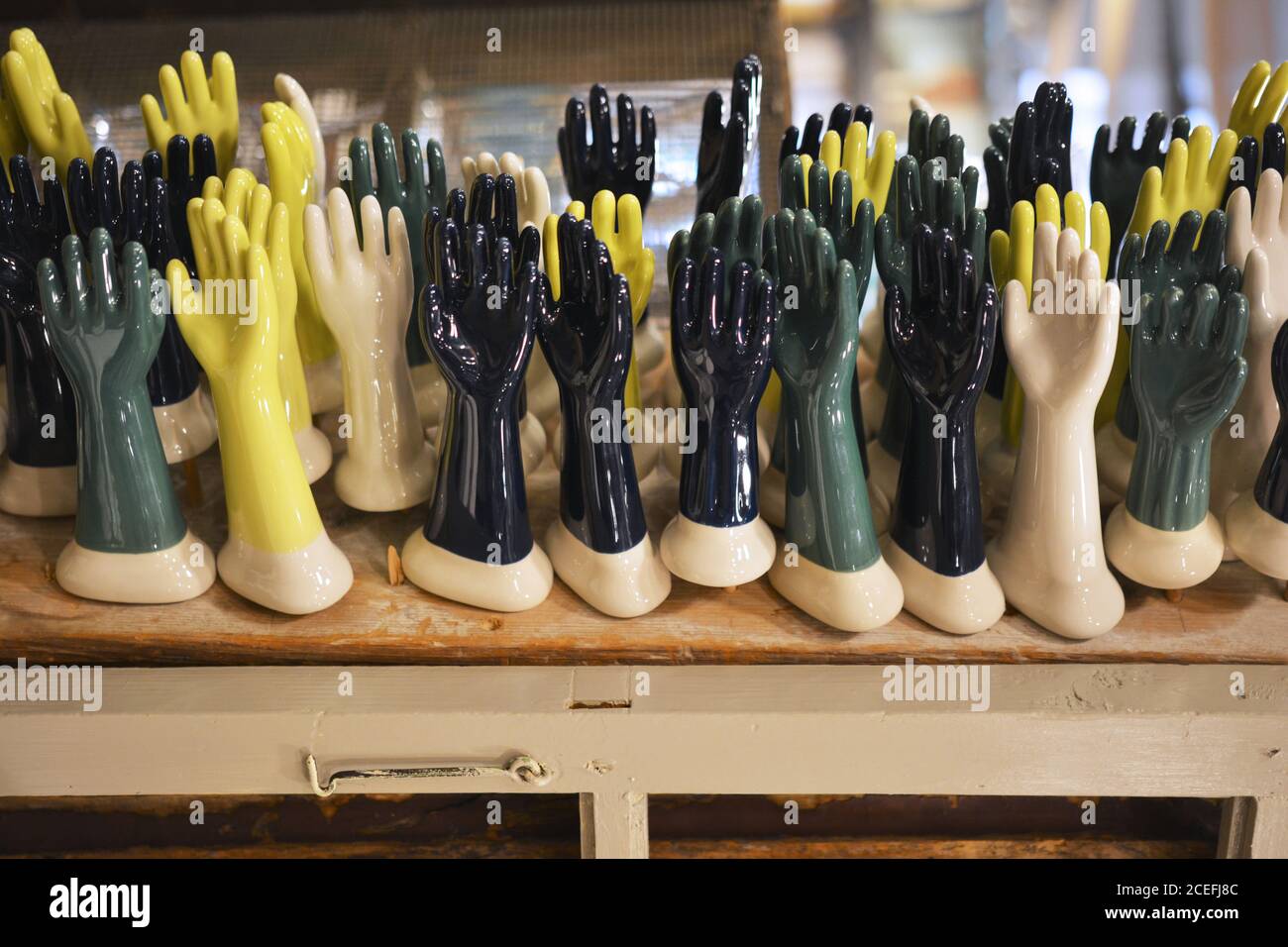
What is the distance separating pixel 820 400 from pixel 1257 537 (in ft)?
0.91

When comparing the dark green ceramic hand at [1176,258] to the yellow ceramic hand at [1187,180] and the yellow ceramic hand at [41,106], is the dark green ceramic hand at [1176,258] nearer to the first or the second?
the yellow ceramic hand at [1187,180]

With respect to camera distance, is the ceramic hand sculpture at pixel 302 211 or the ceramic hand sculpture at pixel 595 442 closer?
the ceramic hand sculpture at pixel 595 442

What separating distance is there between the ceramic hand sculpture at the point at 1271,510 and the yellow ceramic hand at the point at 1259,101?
24 cm

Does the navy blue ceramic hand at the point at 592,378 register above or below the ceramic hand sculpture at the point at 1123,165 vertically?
below

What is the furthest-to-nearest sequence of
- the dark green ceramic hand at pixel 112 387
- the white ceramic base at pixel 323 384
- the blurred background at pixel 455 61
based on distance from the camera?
the blurred background at pixel 455 61 < the white ceramic base at pixel 323 384 < the dark green ceramic hand at pixel 112 387

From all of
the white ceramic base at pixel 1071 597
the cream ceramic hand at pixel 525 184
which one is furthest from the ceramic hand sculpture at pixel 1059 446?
the cream ceramic hand at pixel 525 184

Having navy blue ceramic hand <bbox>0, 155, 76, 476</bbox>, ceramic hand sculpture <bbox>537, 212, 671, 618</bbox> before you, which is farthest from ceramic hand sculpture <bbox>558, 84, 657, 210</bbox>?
navy blue ceramic hand <bbox>0, 155, 76, 476</bbox>

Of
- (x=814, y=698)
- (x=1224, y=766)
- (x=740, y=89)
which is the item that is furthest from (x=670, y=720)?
(x=740, y=89)

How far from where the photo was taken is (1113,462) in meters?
0.78

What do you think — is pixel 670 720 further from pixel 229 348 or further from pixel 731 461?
pixel 229 348

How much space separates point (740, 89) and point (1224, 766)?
0.55 metres

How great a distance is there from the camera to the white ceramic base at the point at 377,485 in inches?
30.0

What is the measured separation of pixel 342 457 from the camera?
792mm

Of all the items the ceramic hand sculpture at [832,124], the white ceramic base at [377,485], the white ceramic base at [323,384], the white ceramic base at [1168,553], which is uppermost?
the ceramic hand sculpture at [832,124]
